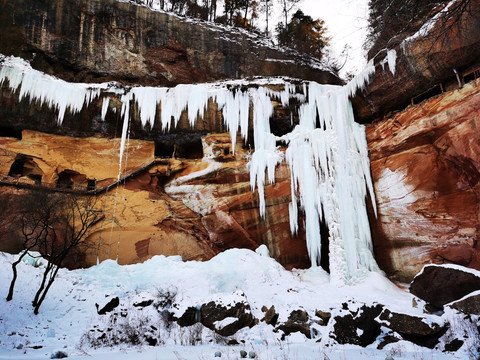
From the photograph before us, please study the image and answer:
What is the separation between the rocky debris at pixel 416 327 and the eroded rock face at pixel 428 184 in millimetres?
4441

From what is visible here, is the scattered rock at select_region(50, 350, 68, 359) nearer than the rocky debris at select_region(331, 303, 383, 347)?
Yes

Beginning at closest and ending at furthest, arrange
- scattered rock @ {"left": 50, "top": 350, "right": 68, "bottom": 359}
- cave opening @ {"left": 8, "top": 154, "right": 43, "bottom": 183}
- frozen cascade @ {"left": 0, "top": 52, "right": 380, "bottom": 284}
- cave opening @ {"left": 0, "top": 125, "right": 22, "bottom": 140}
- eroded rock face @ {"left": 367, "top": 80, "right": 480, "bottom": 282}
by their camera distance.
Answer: scattered rock @ {"left": 50, "top": 350, "right": 68, "bottom": 359} < eroded rock face @ {"left": 367, "top": 80, "right": 480, "bottom": 282} < frozen cascade @ {"left": 0, "top": 52, "right": 380, "bottom": 284} < cave opening @ {"left": 0, "top": 125, "right": 22, "bottom": 140} < cave opening @ {"left": 8, "top": 154, "right": 43, "bottom": 183}

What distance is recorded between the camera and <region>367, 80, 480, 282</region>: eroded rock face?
32.7 feet

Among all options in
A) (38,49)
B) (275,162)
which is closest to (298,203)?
(275,162)

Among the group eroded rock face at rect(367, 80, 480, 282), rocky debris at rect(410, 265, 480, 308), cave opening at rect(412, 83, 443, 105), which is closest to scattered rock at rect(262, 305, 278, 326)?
rocky debris at rect(410, 265, 480, 308)

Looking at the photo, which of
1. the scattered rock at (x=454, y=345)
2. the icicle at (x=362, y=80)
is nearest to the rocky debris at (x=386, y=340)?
the scattered rock at (x=454, y=345)

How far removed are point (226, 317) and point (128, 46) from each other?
15.6 meters

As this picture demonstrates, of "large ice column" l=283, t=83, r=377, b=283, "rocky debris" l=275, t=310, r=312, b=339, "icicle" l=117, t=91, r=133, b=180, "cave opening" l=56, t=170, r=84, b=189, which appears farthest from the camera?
"cave opening" l=56, t=170, r=84, b=189

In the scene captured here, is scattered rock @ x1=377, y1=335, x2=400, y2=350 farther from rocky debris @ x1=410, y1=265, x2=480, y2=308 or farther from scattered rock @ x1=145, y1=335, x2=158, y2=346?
scattered rock @ x1=145, y1=335, x2=158, y2=346

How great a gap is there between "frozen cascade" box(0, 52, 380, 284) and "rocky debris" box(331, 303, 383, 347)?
300cm

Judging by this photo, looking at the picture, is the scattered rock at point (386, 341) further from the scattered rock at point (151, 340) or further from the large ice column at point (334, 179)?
the scattered rock at point (151, 340)

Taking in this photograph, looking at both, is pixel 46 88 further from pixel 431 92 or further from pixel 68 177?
pixel 431 92

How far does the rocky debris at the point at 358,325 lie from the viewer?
23.6 feet

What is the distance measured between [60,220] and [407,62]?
1535 centimetres
